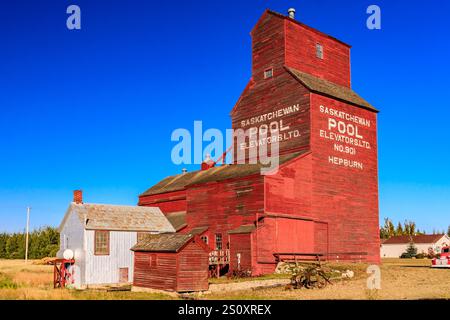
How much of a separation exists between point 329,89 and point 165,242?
1989cm

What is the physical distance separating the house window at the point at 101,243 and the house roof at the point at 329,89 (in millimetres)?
18885

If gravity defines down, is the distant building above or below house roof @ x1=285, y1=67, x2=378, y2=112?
below

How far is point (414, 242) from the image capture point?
9469 centimetres

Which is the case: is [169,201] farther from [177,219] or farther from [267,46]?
[267,46]

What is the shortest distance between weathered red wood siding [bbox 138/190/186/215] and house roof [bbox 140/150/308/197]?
413 millimetres

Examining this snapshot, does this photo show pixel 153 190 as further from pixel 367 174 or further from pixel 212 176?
pixel 367 174

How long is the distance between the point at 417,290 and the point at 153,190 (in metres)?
33.1

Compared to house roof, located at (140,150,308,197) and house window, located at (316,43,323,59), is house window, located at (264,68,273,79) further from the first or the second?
house roof, located at (140,150,308,197)

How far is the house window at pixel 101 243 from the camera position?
36.5 m

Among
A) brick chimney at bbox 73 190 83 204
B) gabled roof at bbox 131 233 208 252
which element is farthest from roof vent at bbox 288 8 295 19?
gabled roof at bbox 131 233 208 252

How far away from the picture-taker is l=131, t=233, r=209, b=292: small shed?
95.2 feet

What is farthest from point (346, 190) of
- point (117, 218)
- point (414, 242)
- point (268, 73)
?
point (414, 242)

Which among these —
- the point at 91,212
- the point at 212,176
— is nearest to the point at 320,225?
the point at 212,176

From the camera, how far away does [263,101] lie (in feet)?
145
